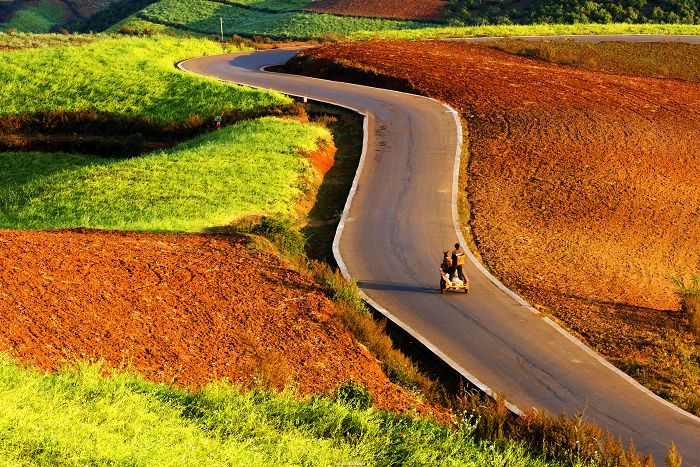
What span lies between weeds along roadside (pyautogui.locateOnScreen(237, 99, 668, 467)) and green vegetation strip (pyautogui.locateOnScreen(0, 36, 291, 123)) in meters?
16.8

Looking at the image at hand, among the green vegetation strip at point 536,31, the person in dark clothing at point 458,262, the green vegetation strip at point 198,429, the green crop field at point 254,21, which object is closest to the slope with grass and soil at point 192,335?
the green vegetation strip at point 198,429

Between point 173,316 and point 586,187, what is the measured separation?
16853 mm

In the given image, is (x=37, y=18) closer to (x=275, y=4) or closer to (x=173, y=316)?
(x=275, y=4)

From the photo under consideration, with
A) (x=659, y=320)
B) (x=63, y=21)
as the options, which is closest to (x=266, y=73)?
(x=659, y=320)

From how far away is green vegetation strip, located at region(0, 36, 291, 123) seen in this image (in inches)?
1564

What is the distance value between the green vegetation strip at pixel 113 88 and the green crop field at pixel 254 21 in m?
28.8

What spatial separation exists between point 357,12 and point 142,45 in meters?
39.6

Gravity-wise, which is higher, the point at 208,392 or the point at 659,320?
the point at 208,392

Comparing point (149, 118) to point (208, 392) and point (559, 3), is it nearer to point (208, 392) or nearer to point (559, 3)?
point (208, 392)

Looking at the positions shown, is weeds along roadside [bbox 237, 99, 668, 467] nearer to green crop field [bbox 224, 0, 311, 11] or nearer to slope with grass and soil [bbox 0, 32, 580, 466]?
slope with grass and soil [bbox 0, 32, 580, 466]

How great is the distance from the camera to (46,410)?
9.32 metres

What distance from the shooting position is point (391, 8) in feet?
297

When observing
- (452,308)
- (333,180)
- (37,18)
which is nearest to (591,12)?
(333,180)

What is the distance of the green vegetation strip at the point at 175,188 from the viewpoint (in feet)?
75.8
